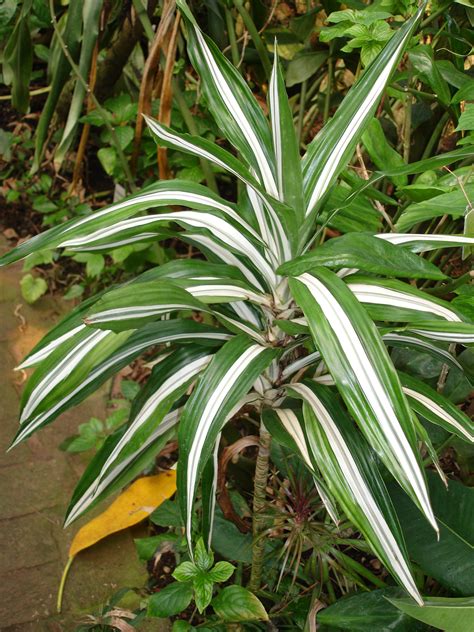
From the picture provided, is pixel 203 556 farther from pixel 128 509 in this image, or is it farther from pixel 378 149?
pixel 378 149

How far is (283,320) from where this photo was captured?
96cm

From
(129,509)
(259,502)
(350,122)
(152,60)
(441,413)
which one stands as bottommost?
(129,509)

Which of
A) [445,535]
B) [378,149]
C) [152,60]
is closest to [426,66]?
[378,149]

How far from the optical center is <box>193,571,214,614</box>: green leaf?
1185 millimetres

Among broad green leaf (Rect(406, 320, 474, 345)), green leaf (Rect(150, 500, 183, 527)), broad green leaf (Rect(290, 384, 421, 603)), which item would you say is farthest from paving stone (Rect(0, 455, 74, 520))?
broad green leaf (Rect(406, 320, 474, 345))

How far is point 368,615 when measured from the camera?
3.99 ft

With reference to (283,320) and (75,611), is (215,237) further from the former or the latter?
(75,611)

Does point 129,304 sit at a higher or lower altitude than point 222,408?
higher

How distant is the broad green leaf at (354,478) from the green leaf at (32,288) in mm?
1415

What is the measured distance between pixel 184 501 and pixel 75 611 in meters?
0.83

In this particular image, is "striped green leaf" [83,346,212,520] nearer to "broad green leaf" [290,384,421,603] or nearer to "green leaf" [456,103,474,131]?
"broad green leaf" [290,384,421,603]

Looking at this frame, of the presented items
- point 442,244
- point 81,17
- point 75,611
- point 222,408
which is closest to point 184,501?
point 222,408

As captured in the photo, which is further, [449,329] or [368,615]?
[368,615]

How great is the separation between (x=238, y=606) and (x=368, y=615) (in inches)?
8.6
